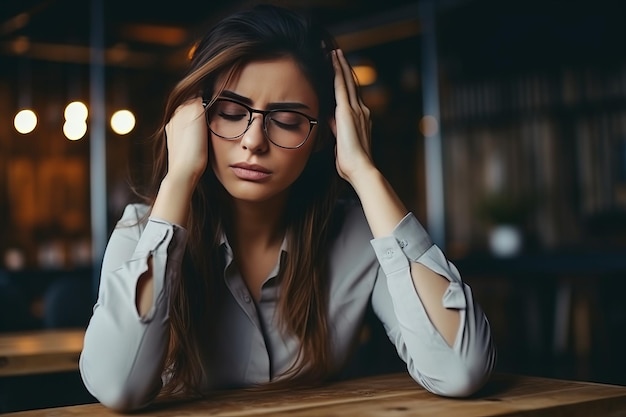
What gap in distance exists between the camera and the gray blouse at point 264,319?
1453 mm

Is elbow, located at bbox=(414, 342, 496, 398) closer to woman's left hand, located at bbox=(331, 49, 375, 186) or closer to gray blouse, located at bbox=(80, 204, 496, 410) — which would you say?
gray blouse, located at bbox=(80, 204, 496, 410)

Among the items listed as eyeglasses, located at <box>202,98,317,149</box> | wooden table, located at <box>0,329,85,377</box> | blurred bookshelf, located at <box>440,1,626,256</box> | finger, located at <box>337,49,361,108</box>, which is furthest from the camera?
blurred bookshelf, located at <box>440,1,626,256</box>

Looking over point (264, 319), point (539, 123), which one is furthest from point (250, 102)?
point (539, 123)

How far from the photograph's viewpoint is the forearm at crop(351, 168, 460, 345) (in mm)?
1614

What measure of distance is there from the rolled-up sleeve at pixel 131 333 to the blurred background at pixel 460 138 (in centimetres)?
399

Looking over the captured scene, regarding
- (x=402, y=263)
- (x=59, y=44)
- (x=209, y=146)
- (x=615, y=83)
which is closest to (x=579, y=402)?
(x=402, y=263)

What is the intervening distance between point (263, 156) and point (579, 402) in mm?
754

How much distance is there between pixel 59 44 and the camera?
8055 millimetres

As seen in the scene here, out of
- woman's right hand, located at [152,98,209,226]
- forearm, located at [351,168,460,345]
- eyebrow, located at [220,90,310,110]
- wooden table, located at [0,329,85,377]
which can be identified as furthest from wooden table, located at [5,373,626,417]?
wooden table, located at [0,329,85,377]

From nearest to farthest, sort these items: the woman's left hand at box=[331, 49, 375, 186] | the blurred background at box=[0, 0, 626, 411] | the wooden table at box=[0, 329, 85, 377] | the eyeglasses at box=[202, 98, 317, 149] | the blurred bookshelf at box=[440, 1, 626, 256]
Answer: the eyeglasses at box=[202, 98, 317, 149] < the woman's left hand at box=[331, 49, 375, 186] < the wooden table at box=[0, 329, 85, 377] < the blurred background at box=[0, 0, 626, 411] < the blurred bookshelf at box=[440, 1, 626, 256]

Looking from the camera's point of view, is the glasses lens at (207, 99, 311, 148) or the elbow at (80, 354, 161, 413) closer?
the elbow at (80, 354, 161, 413)

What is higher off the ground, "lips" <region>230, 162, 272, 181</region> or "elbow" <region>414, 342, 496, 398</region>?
"lips" <region>230, 162, 272, 181</region>

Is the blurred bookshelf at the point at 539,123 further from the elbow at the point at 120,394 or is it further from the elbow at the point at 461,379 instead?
the elbow at the point at 120,394

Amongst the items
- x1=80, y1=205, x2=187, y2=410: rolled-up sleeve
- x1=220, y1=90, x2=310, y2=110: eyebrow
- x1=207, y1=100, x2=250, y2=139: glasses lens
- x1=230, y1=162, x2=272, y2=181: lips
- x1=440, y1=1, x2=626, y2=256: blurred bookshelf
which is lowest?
x1=80, y1=205, x2=187, y2=410: rolled-up sleeve
